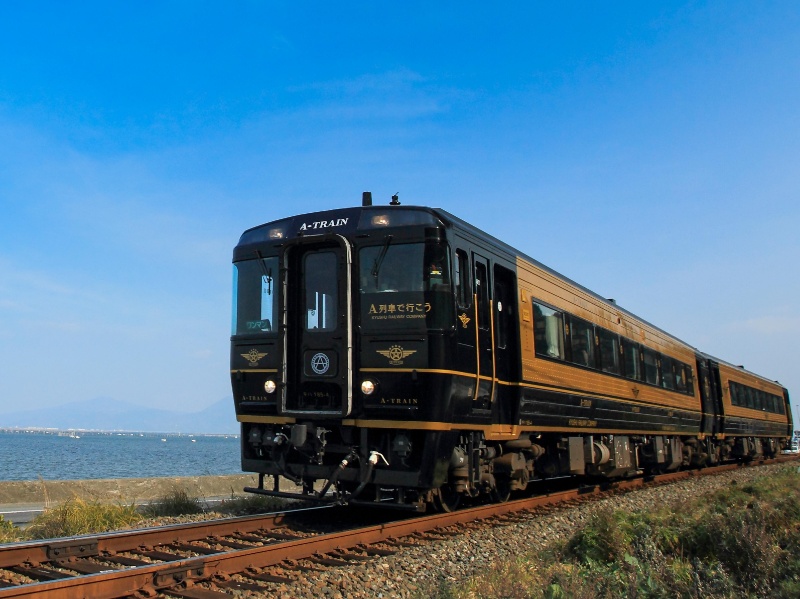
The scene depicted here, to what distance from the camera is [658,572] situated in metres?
5.55

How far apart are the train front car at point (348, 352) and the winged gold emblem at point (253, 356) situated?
15 millimetres

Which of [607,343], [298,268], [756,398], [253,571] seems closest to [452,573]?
[253,571]

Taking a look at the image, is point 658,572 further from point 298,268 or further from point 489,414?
point 298,268

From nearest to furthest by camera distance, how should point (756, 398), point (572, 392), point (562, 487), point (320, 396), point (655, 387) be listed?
point (320, 396)
point (572, 392)
point (562, 487)
point (655, 387)
point (756, 398)

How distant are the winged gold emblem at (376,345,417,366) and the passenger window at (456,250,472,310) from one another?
2.96 feet

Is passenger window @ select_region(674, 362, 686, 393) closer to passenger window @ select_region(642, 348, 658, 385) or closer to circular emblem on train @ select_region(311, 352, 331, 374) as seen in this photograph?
passenger window @ select_region(642, 348, 658, 385)

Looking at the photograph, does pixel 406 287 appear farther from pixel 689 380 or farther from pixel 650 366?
pixel 689 380

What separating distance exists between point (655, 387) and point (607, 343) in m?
3.74

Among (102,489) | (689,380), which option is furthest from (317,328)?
(689,380)

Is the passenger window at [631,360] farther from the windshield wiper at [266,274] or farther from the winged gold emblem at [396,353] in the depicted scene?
the windshield wiper at [266,274]

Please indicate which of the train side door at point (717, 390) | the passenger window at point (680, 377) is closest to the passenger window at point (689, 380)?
the passenger window at point (680, 377)

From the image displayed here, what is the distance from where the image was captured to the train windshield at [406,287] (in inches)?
316

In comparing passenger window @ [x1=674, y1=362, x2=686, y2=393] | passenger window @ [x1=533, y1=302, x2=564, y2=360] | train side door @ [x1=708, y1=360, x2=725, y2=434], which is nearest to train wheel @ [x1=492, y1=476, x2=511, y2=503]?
passenger window @ [x1=533, y1=302, x2=564, y2=360]

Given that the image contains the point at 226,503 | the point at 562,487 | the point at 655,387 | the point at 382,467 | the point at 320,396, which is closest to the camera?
the point at 382,467
